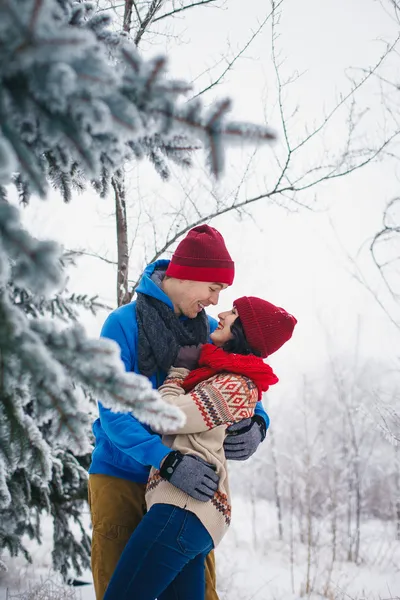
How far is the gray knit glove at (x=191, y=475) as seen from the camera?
175cm

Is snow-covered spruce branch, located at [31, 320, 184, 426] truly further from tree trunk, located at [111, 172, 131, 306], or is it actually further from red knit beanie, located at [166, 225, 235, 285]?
tree trunk, located at [111, 172, 131, 306]

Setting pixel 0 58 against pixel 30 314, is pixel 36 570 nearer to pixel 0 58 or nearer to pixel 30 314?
pixel 30 314

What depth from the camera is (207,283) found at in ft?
7.41

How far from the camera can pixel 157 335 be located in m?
2.10

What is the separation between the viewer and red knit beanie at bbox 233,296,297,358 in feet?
7.04

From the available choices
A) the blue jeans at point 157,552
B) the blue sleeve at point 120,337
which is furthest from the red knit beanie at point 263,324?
the blue jeans at point 157,552

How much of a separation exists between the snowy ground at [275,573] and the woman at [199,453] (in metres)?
1.88

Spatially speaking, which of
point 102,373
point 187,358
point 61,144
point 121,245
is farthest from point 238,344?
point 121,245

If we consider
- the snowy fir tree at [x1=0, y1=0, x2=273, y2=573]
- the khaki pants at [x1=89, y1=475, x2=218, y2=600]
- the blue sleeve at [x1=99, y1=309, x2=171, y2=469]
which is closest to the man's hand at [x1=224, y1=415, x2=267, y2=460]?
the blue sleeve at [x1=99, y1=309, x2=171, y2=469]

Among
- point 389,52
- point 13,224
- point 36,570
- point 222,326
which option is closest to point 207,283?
point 222,326

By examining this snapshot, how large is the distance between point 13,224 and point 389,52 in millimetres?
3663

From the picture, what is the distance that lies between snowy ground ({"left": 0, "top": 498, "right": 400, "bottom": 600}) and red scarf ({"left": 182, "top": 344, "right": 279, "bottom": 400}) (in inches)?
88.3

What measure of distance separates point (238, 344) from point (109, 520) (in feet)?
3.25

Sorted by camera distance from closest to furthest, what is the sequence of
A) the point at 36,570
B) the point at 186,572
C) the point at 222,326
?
the point at 186,572, the point at 222,326, the point at 36,570
